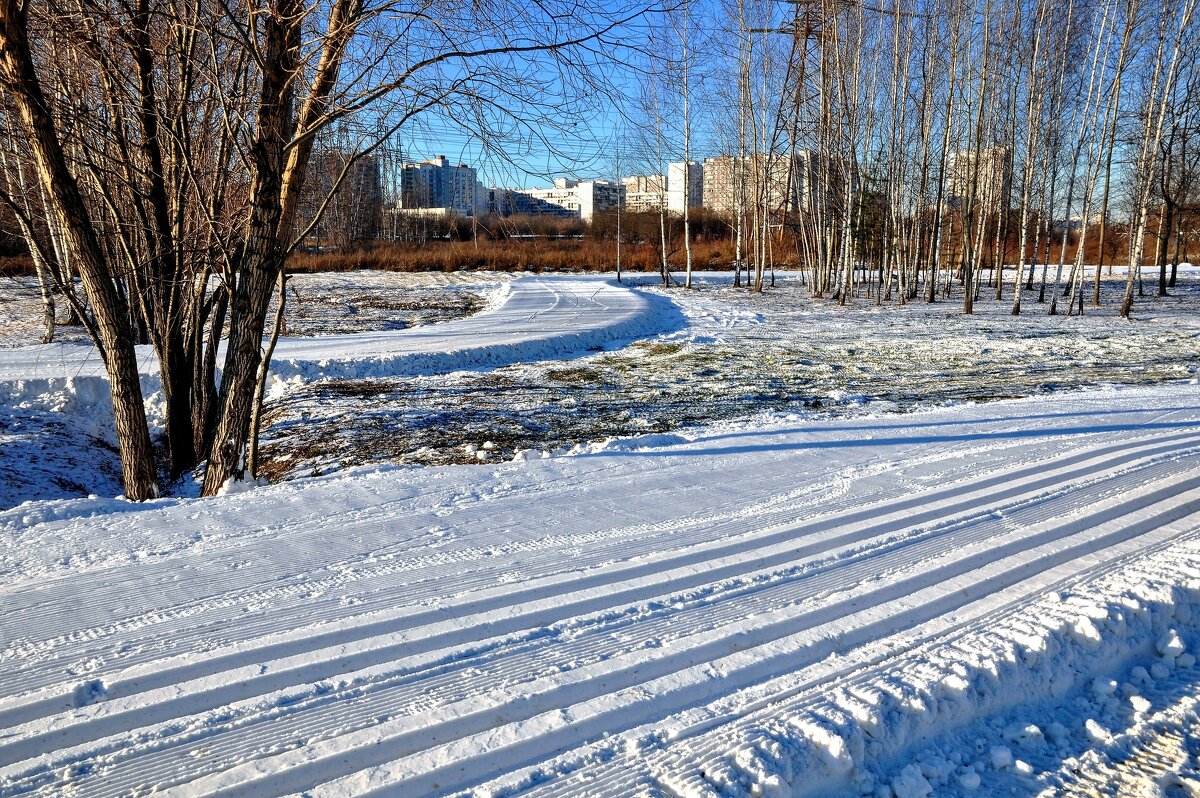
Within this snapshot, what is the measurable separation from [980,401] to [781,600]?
20.6ft

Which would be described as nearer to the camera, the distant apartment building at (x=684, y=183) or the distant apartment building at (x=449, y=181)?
the distant apartment building at (x=449, y=181)

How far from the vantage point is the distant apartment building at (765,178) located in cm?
2730

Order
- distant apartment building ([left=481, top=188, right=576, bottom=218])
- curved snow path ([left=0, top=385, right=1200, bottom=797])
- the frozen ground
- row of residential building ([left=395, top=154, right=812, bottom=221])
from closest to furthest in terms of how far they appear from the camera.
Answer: curved snow path ([left=0, top=385, right=1200, bottom=797]) → distant apartment building ([left=481, top=188, right=576, bottom=218]) → row of residential building ([left=395, top=154, right=812, bottom=221]) → the frozen ground

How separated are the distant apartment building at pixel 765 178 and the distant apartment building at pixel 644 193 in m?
2.82

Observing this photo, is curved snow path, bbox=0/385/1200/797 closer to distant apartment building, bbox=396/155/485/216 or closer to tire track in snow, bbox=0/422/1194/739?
tire track in snow, bbox=0/422/1194/739

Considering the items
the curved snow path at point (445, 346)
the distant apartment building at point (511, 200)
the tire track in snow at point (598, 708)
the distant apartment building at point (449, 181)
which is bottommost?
the tire track in snow at point (598, 708)

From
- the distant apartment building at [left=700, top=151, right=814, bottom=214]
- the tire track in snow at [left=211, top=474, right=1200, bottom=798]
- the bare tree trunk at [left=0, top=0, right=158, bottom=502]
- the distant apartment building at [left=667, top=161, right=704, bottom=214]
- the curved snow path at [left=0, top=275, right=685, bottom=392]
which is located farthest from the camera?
the distant apartment building at [left=667, top=161, right=704, bottom=214]

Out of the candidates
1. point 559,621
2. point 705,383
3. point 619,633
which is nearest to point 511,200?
point 559,621

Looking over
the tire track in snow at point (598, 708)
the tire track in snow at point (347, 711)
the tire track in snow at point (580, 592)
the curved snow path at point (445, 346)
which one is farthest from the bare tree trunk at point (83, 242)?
the tire track in snow at point (598, 708)

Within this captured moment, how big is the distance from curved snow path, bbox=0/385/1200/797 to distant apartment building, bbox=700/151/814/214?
23.6 m

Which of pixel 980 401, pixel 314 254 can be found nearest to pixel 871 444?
pixel 980 401

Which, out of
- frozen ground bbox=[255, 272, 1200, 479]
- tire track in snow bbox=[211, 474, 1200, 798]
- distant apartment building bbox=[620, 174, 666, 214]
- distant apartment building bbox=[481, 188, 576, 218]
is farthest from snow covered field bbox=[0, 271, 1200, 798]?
distant apartment building bbox=[620, 174, 666, 214]

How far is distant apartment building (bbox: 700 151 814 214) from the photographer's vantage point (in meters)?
27.3

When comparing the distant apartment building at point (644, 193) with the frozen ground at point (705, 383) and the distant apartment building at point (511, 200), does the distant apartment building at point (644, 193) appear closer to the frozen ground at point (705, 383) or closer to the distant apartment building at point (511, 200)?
the frozen ground at point (705, 383)
